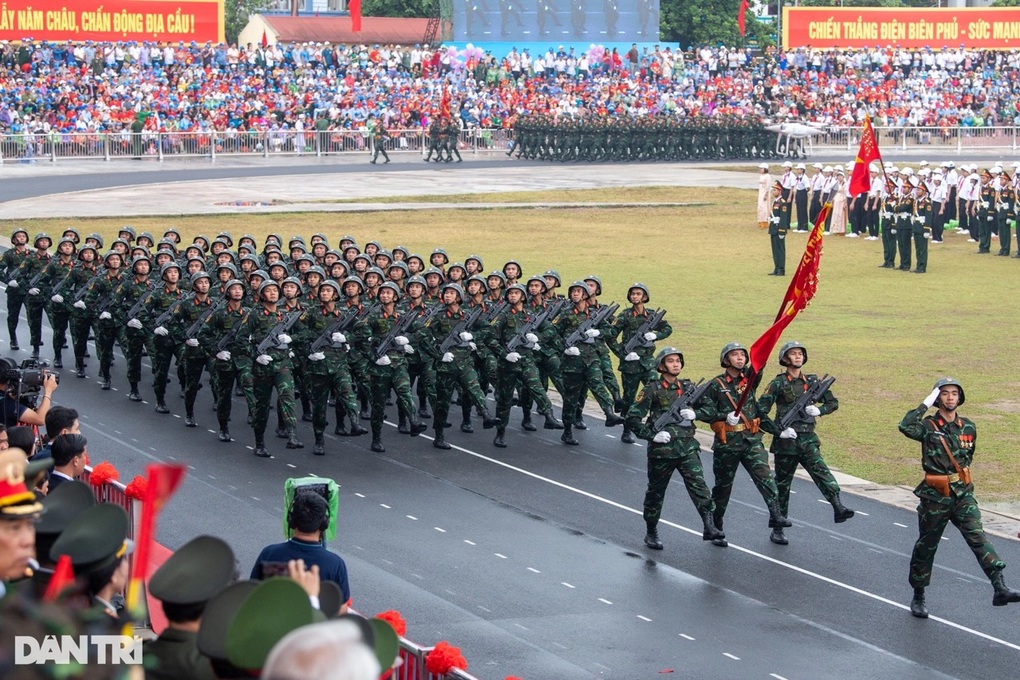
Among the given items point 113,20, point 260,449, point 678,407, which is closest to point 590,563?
point 678,407

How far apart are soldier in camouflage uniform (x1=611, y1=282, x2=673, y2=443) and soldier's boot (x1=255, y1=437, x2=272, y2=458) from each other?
344 centimetres

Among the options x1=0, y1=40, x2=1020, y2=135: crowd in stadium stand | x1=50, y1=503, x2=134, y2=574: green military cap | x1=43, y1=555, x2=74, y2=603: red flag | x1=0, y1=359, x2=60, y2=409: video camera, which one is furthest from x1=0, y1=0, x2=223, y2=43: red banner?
x1=43, y1=555, x2=74, y2=603: red flag

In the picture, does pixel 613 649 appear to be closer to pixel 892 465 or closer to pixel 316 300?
pixel 892 465

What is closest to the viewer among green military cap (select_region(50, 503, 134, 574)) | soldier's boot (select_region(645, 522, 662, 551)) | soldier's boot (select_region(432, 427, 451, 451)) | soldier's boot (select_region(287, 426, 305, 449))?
green military cap (select_region(50, 503, 134, 574))

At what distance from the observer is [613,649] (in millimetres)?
9195

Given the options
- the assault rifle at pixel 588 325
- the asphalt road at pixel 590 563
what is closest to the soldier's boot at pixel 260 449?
the asphalt road at pixel 590 563

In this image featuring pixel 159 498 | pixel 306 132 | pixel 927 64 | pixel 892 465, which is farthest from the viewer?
pixel 927 64

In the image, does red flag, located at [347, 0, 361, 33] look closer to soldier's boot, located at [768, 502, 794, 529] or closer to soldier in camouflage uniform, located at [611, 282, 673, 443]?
soldier in camouflage uniform, located at [611, 282, 673, 443]

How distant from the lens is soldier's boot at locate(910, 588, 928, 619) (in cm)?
985

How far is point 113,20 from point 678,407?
148 feet

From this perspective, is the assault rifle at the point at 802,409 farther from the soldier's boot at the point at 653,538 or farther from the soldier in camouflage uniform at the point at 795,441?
the soldier's boot at the point at 653,538

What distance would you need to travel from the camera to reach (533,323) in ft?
50.4

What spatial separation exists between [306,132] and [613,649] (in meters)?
41.5

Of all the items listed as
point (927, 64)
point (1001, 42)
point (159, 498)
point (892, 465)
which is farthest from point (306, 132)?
point (159, 498)
